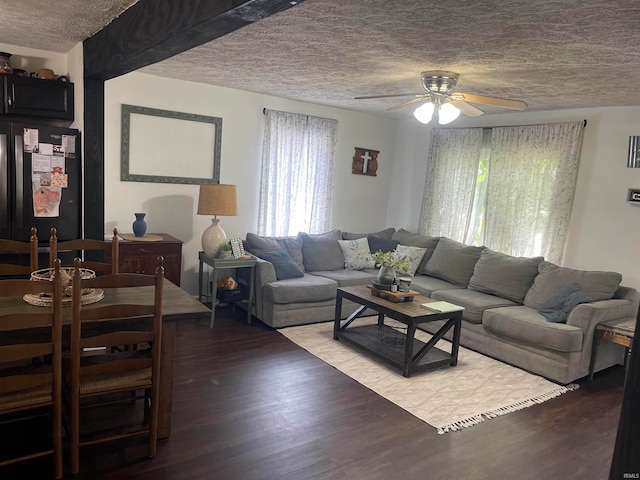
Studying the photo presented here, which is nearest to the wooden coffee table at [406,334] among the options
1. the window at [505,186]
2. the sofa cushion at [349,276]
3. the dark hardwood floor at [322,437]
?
the dark hardwood floor at [322,437]

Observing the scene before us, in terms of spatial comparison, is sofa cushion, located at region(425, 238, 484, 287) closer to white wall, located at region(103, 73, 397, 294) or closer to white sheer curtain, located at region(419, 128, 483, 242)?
white sheer curtain, located at region(419, 128, 483, 242)

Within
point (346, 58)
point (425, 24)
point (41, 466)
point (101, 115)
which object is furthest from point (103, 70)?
point (41, 466)

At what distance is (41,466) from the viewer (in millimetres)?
2332

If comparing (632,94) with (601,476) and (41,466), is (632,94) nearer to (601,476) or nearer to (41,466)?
(601,476)

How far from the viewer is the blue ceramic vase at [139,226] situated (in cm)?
448

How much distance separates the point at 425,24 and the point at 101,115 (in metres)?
2.50

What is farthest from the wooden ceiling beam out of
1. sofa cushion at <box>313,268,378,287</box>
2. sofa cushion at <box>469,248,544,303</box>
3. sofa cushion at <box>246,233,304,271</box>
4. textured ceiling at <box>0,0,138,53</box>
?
sofa cushion at <box>469,248,544,303</box>

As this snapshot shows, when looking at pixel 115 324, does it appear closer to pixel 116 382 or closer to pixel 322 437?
pixel 116 382

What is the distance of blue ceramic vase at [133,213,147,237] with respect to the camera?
4.48 metres

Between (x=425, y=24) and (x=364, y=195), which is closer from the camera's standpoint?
(x=425, y=24)

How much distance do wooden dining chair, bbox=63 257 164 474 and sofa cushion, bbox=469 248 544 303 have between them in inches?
141

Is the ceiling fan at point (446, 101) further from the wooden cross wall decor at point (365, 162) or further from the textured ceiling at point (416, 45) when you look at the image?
the wooden cross wall decor at point (365, 162)

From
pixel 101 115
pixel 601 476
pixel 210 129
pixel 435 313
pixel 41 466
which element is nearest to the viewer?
pixel 41 466

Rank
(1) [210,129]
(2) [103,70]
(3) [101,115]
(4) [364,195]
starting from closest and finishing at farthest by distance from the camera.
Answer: (2) [103,70]
(3) [101,115]
(1) [210,129]
(4) [364,195]
